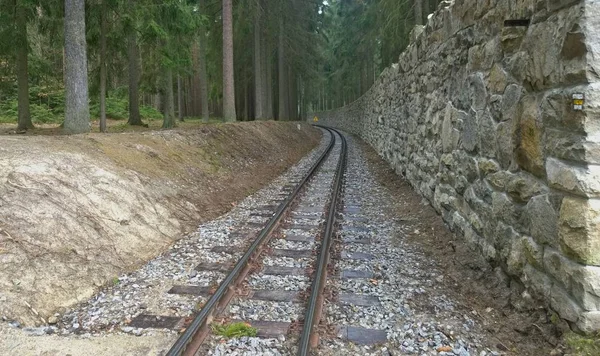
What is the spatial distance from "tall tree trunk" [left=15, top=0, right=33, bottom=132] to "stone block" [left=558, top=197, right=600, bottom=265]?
12943 millimetres

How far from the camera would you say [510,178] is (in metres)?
4.12

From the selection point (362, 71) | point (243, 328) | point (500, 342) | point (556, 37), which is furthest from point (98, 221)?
point (362, 71)

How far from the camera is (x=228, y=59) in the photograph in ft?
52.0

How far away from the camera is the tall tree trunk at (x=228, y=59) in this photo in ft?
50.9

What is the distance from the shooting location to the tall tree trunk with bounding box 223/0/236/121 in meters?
15.5

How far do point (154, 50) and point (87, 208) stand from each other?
31.3ft

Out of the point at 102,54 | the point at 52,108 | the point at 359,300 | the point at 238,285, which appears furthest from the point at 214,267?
the point at 52,108

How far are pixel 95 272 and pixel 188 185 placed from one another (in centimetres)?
377

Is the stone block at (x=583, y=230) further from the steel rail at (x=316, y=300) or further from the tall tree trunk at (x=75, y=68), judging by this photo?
the tall tree trunk at (x=75, y=68)

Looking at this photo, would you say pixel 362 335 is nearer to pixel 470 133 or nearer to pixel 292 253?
pixel 292 253

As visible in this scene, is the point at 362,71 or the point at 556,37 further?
the point at 362,71

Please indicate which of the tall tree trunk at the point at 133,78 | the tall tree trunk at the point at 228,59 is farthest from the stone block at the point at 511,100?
the tall tree trunk at the point at 228,59

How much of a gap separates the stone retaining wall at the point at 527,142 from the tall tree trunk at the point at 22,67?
10609 millimetres

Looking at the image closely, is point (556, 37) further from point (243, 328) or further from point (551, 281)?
point (243, 328)
